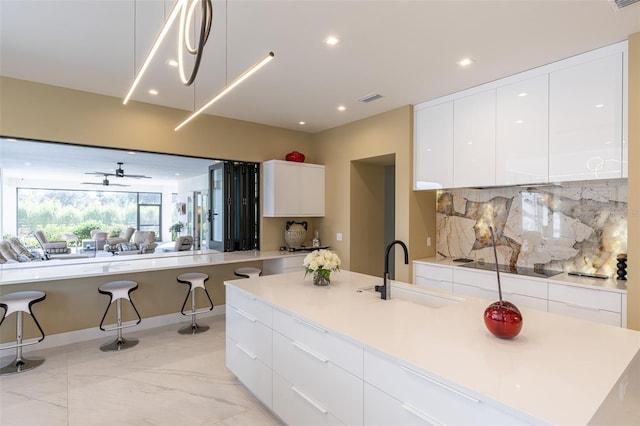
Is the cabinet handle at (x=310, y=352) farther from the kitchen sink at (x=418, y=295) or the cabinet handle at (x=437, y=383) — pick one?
the kitchen sink at (x=418, y=295)

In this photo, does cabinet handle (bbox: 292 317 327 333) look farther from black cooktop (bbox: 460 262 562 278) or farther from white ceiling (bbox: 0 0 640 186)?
black cooktop (bbox: 460 262 562 278)

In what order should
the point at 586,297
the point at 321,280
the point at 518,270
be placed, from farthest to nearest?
the point at 518,270 < the point at 586,297 < the point at 321,280

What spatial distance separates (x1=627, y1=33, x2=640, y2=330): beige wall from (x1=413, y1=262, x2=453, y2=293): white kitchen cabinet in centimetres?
153

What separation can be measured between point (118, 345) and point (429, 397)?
3.62 metres

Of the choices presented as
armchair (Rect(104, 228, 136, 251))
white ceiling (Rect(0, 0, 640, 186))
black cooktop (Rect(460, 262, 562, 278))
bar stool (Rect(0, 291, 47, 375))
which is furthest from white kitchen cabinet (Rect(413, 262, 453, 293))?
armchair (Rect(104, 228, 136, 251))

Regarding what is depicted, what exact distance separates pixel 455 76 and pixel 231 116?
2949mm

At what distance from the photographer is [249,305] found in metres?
2.45

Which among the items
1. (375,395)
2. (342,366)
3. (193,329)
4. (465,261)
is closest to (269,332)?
(342,366)

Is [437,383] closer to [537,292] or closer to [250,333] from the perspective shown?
[250,333]

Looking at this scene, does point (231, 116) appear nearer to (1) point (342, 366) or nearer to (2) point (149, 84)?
(2) point (149, 84)

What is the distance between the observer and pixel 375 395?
1.46m

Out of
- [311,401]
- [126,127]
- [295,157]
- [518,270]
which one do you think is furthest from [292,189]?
[311,401]

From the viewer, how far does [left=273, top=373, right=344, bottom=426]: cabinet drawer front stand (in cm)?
175

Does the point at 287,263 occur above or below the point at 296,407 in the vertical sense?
above
